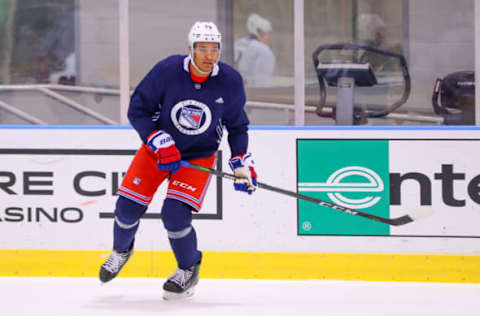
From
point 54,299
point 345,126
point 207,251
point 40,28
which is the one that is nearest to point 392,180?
point 345,126

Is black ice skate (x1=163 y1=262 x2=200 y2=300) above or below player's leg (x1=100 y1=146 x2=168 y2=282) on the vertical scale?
below

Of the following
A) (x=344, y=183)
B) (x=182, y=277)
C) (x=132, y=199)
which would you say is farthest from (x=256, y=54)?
(x=182, y=277)

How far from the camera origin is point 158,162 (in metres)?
3.13

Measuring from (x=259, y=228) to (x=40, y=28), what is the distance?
1575 mm

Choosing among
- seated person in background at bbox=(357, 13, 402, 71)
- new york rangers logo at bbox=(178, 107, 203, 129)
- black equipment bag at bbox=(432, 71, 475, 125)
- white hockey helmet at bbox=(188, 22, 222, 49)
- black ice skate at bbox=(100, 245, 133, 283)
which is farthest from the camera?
seated person in background at bbox=(357, 13, 402, 71)

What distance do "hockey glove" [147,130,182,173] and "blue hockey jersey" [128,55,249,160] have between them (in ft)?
0.15

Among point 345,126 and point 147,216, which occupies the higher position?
point 345,126

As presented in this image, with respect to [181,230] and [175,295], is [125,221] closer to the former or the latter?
[181,230]

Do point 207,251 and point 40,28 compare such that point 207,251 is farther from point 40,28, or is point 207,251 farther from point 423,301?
point 40,28

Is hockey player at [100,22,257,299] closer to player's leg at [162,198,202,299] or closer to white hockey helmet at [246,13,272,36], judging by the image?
player's leg at [162,198,202,299]

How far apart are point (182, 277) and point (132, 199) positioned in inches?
14.6

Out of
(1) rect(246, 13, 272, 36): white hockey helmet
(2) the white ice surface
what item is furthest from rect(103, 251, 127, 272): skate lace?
(1) rect(246, 13, 272, 36): white hockey helmet

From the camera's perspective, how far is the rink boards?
3711 mm

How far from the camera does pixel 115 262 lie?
3330 mm
